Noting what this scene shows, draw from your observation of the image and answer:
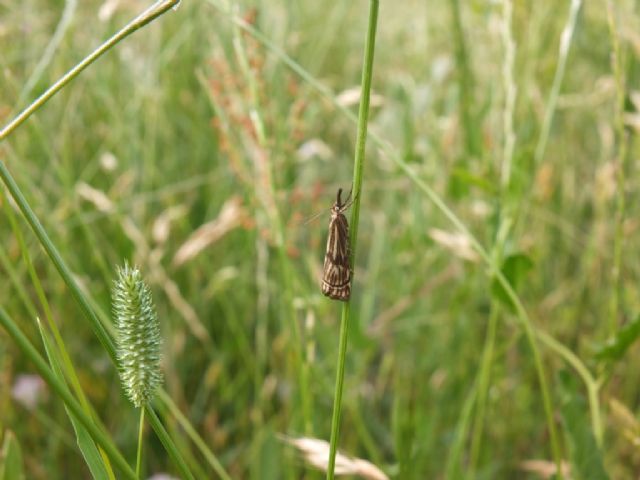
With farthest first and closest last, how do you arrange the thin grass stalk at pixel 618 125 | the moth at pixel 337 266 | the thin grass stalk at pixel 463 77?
the thin grass stalk at pixel 463 77 → the thin grass stalk at pixel 618 125 → the moth at pixel 337 266

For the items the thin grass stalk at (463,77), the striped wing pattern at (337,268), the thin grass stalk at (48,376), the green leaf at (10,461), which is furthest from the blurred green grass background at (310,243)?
the thin grass stalk at (48,376)

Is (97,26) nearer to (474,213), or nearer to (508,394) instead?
(474,213)

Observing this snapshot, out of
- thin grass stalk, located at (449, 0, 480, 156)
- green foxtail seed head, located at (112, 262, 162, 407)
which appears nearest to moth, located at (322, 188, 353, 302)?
green foxtail seed head, located at (112, 262, 162, 407)

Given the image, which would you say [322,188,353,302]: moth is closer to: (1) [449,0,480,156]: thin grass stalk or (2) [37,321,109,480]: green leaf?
(2) [37,321,109,480]: green leaf

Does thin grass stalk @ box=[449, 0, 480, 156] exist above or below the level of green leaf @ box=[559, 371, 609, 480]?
above

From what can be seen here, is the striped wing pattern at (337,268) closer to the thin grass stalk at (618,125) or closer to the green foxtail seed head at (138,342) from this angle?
the green foxtail seed head at (138,342)

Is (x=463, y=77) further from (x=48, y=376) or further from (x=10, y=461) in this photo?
(x=48, y=376)

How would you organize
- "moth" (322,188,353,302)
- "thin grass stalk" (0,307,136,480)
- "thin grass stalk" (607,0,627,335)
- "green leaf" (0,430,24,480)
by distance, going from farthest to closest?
"thin grass stalk" (607,0,627,335) < "green leaf" (0,430,24,480) < "moth" (322,188,353,302) < "thin grass stalk" (0,307,136,480)
